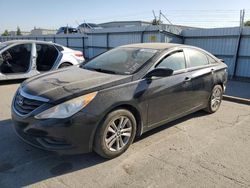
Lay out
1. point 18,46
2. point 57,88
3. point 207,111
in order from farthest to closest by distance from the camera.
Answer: point 18,46
point 207,111
point 57,88

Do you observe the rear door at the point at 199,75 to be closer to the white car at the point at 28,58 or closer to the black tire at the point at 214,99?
the black tire at the point at 214,99

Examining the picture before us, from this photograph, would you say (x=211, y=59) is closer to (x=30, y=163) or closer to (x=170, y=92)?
(x=170, y=92)

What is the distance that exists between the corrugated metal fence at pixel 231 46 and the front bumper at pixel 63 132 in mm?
8955

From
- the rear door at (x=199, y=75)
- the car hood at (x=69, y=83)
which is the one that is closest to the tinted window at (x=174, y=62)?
the rear door at (x=199, y=75)

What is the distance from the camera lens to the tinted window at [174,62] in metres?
4.22

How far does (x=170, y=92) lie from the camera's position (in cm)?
414

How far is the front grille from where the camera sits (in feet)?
10.5

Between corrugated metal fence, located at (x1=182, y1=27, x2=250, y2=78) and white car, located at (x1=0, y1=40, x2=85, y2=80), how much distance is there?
6.20 m

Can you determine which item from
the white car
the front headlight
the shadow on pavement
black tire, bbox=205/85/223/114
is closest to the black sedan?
the front headlight

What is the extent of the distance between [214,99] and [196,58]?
109 centimetres

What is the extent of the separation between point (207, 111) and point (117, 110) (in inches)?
113

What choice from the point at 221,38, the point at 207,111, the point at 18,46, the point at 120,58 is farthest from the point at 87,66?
the point at 221,38

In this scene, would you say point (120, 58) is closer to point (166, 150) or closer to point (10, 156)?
point (166, 150)

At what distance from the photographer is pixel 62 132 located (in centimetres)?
303
